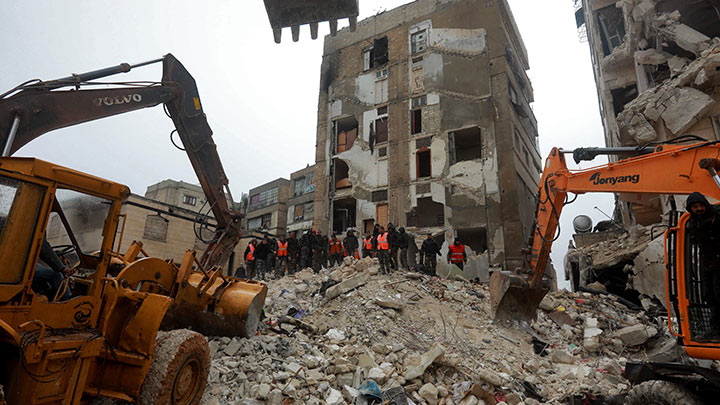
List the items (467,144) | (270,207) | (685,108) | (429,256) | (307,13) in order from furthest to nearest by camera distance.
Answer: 1. (270,207)
2. (467,144)
3. (429,256)
4. (685,108)
5. (307,13)

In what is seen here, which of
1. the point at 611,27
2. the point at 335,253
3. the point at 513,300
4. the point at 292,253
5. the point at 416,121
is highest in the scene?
the point at 611,27

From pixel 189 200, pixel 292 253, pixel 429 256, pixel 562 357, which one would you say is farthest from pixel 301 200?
Answer: pixel 562 357

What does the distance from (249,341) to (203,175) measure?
10.5ft

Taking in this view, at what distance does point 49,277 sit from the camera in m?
3.09

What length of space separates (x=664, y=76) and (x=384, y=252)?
1292 centimetres

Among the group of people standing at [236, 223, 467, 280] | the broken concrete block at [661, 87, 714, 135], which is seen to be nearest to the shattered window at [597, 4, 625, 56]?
the broken concrete block at [661, 87, 714, 135]

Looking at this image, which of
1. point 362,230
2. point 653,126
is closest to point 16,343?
point 653,126

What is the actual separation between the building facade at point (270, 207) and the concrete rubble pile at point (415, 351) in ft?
87.0

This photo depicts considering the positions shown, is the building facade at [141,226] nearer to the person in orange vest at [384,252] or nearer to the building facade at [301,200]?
the person in orange vest at [384,252]

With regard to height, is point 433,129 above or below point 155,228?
above

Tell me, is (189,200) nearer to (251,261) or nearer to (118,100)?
(251,261)

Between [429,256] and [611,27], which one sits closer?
[429,256]

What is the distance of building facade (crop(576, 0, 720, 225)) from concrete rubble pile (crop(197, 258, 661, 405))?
4.00 m

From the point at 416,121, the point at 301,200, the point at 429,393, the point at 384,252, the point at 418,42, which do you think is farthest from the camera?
the point at 301,200
